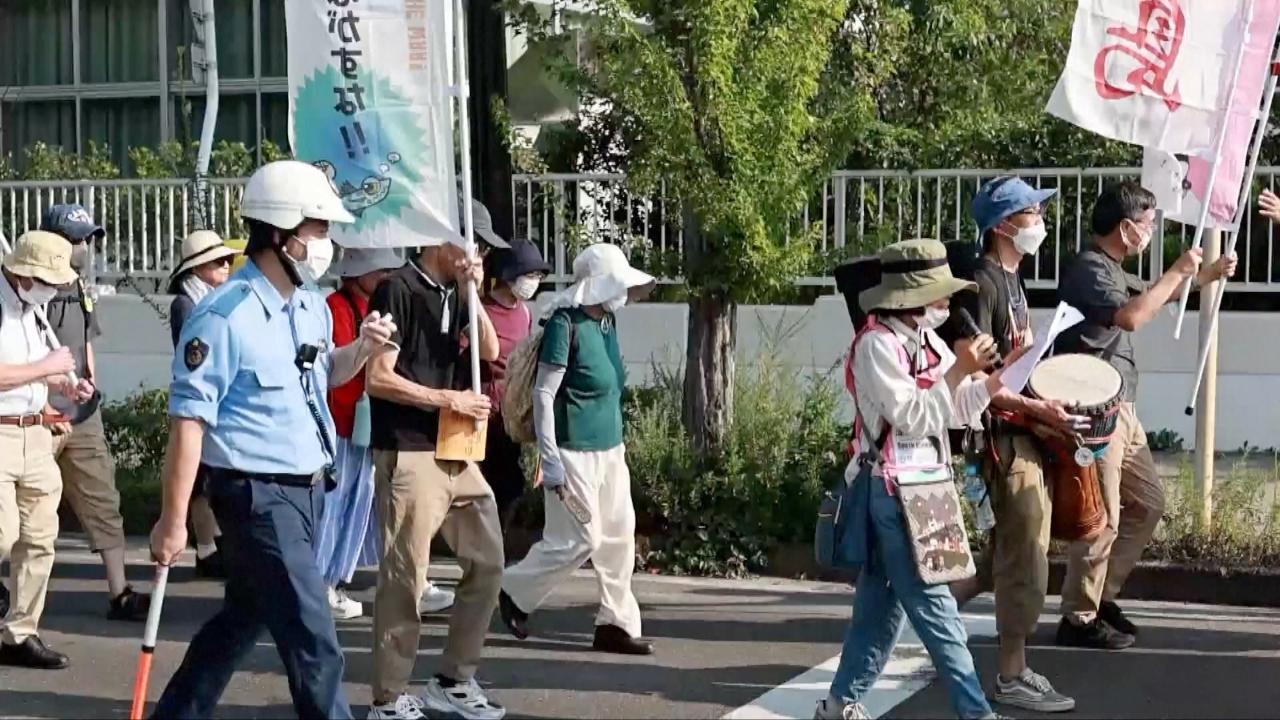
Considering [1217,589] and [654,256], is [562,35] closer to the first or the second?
[654,256]

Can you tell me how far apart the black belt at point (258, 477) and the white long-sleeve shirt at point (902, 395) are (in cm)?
184

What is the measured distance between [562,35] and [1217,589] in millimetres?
4552

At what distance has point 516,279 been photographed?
858 cm

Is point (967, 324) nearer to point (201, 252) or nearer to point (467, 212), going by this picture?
point (467, 212)

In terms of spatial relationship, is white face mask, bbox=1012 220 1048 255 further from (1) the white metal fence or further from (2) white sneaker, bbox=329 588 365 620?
(1) the white metal fence

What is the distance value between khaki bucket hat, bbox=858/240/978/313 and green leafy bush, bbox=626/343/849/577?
12.1 feet

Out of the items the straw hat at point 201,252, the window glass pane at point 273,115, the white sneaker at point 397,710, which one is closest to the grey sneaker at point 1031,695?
the white sneaker at point 397,710

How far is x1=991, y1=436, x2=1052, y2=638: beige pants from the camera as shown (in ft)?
23.1

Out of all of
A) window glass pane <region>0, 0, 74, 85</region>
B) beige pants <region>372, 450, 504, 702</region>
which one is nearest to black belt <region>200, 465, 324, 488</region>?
beige pants <region>372, 450, 504, 702</region>

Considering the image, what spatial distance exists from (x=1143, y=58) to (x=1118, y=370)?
144 centimetres

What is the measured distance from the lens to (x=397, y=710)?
6.75m

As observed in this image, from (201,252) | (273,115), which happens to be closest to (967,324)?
(201,252)

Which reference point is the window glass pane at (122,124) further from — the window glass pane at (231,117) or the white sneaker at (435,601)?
the white sneaker at (435,601)

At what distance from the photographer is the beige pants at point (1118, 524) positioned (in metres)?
7.70
